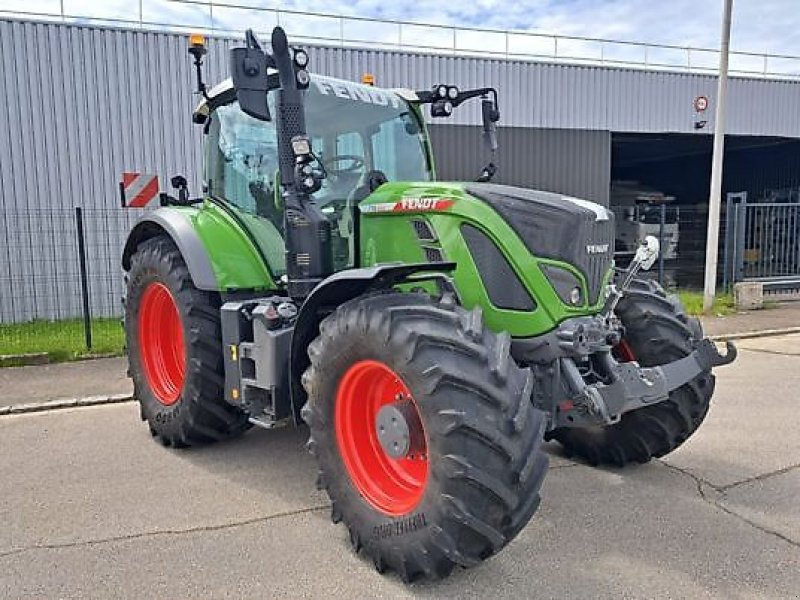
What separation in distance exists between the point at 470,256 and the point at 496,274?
0.53 ft

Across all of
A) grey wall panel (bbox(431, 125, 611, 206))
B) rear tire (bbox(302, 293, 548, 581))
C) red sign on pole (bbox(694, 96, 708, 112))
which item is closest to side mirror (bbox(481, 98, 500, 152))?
rear tire (bbox(302, 293, 548, 581))

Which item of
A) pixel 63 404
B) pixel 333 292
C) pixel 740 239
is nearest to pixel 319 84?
pixel 333 292

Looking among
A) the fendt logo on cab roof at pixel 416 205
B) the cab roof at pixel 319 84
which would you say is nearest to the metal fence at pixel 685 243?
the cab roof at pixel 319 84

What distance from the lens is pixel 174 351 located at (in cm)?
538

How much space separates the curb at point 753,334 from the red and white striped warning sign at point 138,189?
7.78m

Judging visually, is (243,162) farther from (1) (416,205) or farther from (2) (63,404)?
(2) (63,404)

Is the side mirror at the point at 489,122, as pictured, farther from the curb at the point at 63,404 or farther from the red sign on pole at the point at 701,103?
the red sign on pole at the point at 701,103

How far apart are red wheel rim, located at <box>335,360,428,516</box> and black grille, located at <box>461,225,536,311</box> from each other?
0.68m

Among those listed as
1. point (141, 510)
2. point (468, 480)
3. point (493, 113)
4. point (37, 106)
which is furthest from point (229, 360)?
point (37, 106)

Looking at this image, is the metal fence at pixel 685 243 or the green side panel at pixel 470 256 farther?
the metal fence at pixel 685 243

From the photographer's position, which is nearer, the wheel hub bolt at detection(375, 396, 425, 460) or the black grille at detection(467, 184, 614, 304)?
the wheel hub bolt at detection(375, 396, 425, 460)

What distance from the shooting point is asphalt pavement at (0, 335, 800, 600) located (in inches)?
121

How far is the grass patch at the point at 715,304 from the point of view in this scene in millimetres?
11992

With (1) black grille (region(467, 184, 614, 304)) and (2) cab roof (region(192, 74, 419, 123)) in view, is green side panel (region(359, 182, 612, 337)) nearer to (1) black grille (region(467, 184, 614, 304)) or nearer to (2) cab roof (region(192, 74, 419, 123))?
(1) black grille (region(467, 184, 614, 304))
